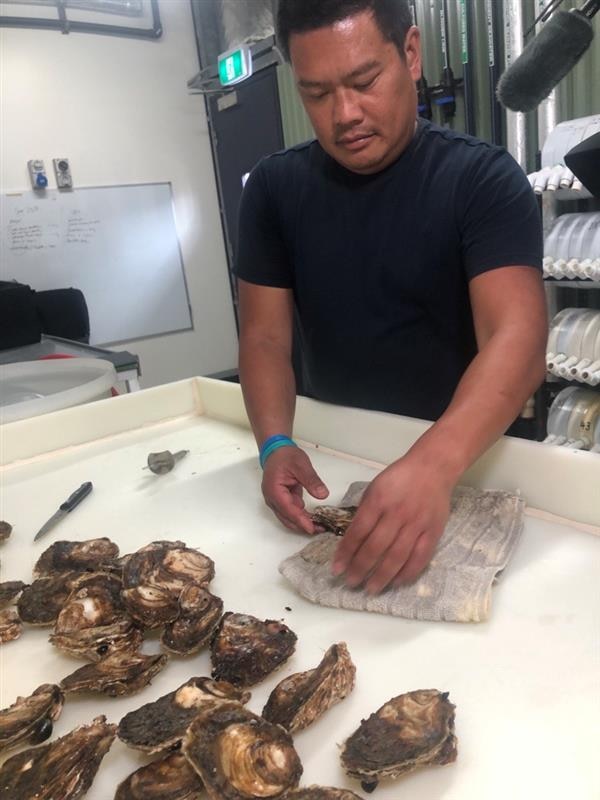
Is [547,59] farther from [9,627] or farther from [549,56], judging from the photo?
[9,627]

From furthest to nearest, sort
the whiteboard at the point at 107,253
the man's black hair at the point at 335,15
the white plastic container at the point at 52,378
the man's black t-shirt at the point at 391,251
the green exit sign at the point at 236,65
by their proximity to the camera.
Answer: the whiteboard at the point at 107,253 < the green exit sign at the point at 236,65 < the white plastic container at the point at 52,378 < the man's black t-shirt at the point at 391,251 < the man's black hair at the point at 335,15

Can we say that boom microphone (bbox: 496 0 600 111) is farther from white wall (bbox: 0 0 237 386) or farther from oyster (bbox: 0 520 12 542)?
white wall (bbox: 0 0 237 386)

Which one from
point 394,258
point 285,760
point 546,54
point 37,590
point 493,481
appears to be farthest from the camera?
point 394,258

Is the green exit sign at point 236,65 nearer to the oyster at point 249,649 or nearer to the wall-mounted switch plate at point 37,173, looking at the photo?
the wall-mounted switch plate at point 37,173

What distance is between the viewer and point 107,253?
417cm

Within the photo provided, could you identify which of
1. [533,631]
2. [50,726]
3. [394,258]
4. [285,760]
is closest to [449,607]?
[533,631]

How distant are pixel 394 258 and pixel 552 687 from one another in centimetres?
74

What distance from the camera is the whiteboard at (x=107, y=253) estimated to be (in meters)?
3.85

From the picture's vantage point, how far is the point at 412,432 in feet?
3.01

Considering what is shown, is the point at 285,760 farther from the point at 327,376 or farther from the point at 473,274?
the point at 327,376

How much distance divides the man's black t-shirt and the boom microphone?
0.11m

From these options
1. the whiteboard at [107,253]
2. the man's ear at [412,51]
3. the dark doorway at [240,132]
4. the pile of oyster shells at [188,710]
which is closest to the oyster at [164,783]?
the pile of oyster shells at [188,710]

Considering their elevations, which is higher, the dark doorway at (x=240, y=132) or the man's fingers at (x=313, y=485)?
the dark doorway at (x=240, y=132)

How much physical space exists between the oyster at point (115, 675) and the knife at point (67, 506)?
1.15 feet
